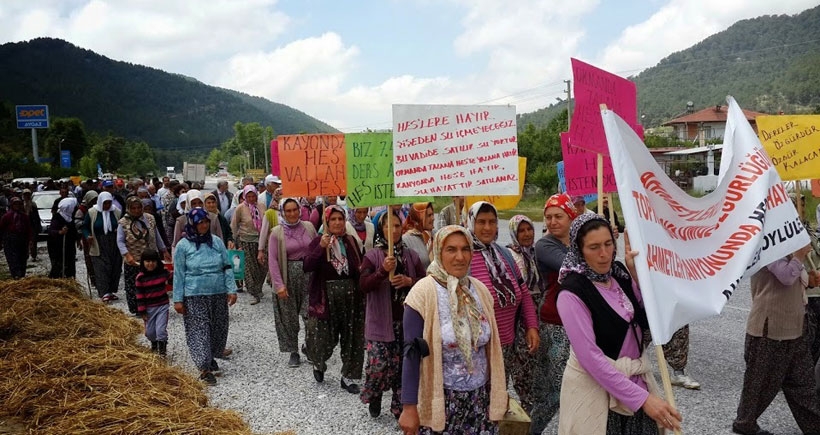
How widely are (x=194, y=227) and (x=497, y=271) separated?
3.34m

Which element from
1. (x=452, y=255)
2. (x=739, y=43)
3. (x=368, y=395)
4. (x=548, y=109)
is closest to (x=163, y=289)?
(x=368, y=395)

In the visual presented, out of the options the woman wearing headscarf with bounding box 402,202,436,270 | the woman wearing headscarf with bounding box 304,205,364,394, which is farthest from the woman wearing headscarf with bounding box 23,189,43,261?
the woman wearing headscarf with bounding box 402,202,436,270

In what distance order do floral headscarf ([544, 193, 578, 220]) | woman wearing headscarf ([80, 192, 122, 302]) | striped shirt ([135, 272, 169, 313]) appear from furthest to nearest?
woman wearing headscarf ([80, 192, 122, 302]), striped shirt ([135, 272, 169, 313]), floral headscarf ([544, 193, 578, 220])

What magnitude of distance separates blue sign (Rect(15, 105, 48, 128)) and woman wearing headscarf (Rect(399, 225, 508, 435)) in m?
81.9

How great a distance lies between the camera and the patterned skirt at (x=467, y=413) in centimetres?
333

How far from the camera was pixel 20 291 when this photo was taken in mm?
9219

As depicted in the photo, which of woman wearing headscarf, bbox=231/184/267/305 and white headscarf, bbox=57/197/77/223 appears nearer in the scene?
woman wearing headscarf, bbox=231/184/267/305

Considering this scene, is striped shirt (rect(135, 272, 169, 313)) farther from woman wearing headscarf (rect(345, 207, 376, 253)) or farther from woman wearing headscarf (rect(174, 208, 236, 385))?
woman wearing headscarf (rect(345, 207, 376, 253))

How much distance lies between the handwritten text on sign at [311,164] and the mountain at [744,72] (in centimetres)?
9285

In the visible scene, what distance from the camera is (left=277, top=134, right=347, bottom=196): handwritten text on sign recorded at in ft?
20.4

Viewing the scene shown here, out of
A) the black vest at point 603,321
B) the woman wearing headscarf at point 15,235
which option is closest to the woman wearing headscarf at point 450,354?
the black vest at point 603,321

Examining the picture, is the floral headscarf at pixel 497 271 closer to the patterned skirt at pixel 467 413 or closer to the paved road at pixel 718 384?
the patterned skirt at pixel 467 413

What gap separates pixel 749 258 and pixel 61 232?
12038 millimetres

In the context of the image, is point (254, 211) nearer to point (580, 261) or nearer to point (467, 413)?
point (467, 413)
